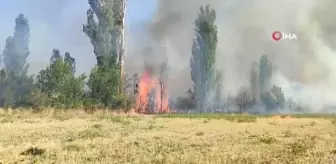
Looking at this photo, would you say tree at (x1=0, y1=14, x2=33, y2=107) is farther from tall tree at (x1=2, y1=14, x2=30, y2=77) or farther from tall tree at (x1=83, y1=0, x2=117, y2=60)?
tall tree at (x1=83, y1=0, x2=117, y2=60)

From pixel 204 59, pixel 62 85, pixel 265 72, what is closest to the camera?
pixel 62 85

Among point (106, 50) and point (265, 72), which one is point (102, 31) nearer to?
point (106, 50)

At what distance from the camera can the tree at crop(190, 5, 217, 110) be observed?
294ft

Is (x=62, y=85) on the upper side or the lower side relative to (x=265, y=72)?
lower

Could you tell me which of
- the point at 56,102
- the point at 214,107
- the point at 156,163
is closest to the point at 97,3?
the point at 56,102

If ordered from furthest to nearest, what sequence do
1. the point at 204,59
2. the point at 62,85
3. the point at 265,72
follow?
the point at 265,72, the point at 204,59, the point at 62,85

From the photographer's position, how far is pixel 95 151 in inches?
662

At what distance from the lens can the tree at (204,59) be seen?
89.8 metres

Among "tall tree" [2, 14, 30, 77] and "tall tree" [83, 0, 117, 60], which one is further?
"tall tree" [2, 14, 30, 77]

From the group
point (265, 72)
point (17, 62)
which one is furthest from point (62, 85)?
point (265, 72)

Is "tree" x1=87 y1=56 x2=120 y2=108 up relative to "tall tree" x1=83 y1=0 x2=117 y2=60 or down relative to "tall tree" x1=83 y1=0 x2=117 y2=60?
down

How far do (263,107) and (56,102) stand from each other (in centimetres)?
7112

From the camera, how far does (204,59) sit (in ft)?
296

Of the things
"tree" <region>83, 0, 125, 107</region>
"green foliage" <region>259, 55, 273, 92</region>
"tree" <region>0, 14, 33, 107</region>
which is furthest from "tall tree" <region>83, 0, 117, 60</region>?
"green foliage" <region>259, 55, 273, 92</region>
